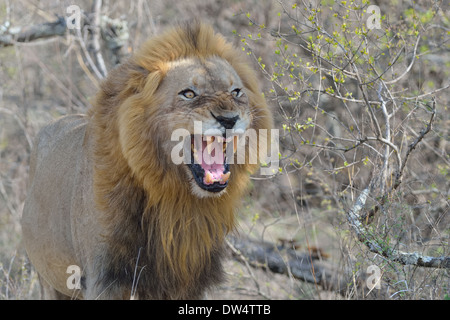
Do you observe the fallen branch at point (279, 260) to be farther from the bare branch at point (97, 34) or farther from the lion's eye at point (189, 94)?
the lion's eye at point (189, 94)

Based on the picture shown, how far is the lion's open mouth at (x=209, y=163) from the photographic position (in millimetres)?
4008

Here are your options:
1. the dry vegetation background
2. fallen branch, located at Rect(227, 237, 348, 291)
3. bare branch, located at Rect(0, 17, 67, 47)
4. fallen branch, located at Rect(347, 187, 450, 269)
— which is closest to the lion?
the dry vegetation background

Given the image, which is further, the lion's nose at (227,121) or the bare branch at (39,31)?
the bare branch at (39,31)

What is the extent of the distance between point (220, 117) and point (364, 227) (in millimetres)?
1322

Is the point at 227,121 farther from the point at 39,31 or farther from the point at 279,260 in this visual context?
the point at 39,31

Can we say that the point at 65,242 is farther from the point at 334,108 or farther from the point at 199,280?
the point at 334,108

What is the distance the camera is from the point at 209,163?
405 cm

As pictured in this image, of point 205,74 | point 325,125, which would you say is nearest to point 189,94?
point 205,74

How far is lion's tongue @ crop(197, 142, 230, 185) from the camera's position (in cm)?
402

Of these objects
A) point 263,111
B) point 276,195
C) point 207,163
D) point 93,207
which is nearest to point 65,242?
point 93,207

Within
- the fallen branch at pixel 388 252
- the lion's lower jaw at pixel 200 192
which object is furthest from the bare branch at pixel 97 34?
the fallen branch at pixel 388 252

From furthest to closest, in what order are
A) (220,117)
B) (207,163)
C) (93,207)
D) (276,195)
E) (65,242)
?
(276,195)
(65,242)
(93,207)
(207,163)
(220,117)

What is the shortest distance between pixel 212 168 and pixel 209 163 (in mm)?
37
